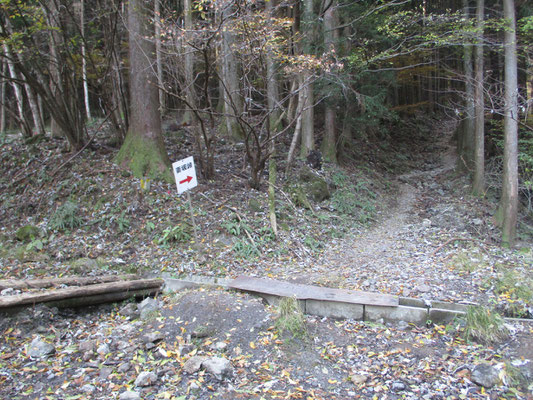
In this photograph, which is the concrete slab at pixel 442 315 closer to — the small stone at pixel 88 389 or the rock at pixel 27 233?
the small stone at pixel 88 389

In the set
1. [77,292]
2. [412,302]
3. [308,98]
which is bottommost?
[412,302]

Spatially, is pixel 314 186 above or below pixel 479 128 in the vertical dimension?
below

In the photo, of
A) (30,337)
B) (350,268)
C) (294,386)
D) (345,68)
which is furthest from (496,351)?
(345,68)

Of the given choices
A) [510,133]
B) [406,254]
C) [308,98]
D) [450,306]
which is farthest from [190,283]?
→ [510,133]

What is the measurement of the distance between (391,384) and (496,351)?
142cm

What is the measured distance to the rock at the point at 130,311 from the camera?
5.34 metres

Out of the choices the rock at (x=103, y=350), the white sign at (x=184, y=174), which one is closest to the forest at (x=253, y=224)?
the rock at (x=103, y=350)

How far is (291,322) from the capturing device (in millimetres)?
4590

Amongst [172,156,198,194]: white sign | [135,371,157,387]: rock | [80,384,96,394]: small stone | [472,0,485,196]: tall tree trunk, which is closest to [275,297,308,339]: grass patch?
[135,371,157,387]: rock

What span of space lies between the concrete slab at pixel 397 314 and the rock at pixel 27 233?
22.4ft

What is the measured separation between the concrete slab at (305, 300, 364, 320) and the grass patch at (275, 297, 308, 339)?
1.64ft

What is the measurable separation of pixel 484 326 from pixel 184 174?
506 cm

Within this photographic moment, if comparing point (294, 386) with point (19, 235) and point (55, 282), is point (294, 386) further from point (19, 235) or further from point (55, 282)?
point (19, 235)

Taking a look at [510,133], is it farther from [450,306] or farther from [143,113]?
[143,113]
